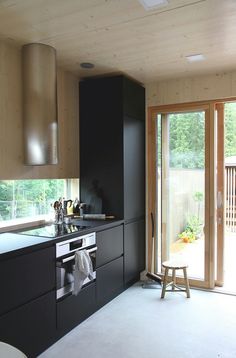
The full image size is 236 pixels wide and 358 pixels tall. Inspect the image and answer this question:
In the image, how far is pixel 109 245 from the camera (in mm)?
3484

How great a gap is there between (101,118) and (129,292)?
212 cm

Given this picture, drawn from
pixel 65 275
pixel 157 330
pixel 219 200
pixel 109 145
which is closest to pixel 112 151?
pixel 109 145

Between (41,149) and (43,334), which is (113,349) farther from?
(41,149)

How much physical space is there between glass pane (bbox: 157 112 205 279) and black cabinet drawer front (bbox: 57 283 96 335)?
1.47 meters

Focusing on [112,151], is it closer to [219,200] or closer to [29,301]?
[219,200]

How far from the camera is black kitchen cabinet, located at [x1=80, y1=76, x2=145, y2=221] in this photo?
12.2ft

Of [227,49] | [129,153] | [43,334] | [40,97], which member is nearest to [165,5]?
[227,49]

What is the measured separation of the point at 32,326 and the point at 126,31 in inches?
97.1

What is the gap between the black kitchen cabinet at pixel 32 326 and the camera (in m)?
2.19

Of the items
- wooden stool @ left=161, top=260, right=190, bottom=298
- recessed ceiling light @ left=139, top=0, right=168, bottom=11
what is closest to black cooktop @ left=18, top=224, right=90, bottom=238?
wooden stool @ left=161, top=260, right=190, bottom=298

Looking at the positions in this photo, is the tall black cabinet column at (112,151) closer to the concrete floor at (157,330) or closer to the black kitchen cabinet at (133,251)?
the black kitchen cabinet at (133,251)

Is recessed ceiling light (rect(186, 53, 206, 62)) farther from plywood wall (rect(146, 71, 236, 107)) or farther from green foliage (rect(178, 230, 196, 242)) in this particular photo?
green foliage (rect(178, 230, 196, 242))

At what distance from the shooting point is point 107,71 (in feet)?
12.2

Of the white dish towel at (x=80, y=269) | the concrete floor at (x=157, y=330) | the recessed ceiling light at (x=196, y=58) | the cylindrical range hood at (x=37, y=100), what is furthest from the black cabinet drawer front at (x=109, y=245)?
the recessed ceiling light at (x=196, y=58)
